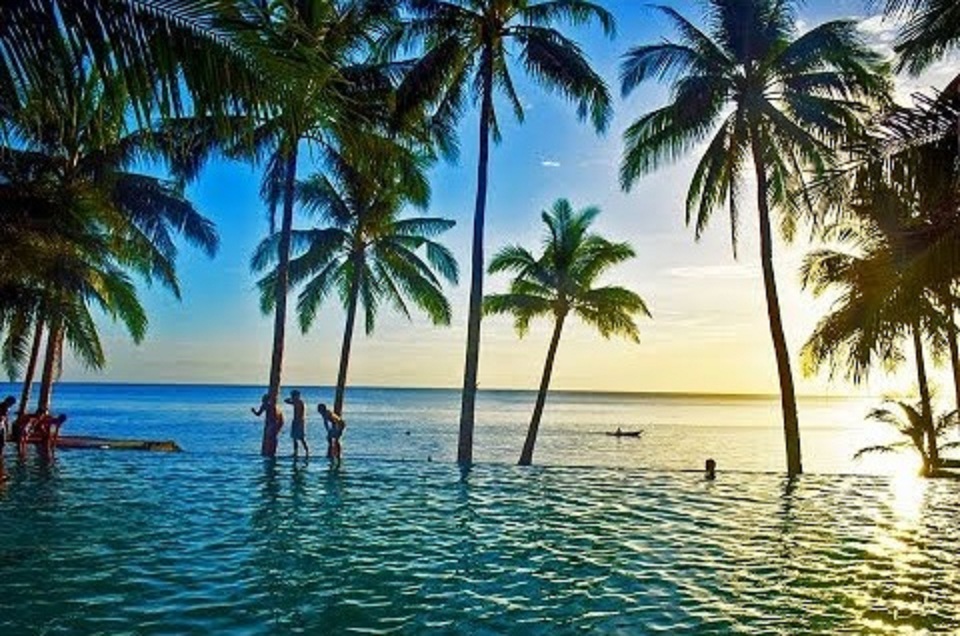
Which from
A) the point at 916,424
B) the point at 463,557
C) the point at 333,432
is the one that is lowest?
the point at 463,557

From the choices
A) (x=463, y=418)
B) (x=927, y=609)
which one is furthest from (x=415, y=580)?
(x=463, y=418)

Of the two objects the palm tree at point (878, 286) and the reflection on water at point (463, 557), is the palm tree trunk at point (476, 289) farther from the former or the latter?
the palm tree at point (878, 286)

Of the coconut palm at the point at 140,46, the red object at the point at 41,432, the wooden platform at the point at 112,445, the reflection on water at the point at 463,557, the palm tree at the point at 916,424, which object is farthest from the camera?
the palm tree at the point at 916,424

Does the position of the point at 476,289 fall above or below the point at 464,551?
above

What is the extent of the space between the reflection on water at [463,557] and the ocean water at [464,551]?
4 centimetres

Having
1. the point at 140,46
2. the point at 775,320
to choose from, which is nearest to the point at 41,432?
the point at 140,46

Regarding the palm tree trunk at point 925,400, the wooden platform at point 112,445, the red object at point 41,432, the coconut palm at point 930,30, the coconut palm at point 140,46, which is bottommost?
the wooden platform at point 112,445

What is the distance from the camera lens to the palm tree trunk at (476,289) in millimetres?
23375

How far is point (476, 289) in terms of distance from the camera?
77.2 ft

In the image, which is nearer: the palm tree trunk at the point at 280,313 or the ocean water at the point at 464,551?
the ocean water at the point at 464,551

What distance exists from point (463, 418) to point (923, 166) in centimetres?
1451

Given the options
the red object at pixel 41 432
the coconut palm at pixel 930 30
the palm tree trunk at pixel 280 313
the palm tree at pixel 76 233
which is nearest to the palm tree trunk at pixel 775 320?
the coconut palm at pixel 930 30

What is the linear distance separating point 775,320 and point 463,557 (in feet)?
49.4

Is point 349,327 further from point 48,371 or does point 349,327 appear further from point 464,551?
point 464,551
